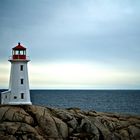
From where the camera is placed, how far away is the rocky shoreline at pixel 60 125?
3259 cm

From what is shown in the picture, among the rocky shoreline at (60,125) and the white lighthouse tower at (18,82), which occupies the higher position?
the white lighthouse tower at (18,82)

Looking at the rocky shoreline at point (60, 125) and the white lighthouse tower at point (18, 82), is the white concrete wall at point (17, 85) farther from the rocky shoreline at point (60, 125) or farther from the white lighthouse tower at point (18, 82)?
the rocky shoreline at point (60, 125)

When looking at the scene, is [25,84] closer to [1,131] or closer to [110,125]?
[1,131]

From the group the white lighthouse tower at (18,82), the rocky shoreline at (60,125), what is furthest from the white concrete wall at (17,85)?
the rocky shoreline at (60,125)

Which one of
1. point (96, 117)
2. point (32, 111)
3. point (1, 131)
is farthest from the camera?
point (96, 117)

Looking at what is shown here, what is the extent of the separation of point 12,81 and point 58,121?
7415 mm

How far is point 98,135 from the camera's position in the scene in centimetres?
3516

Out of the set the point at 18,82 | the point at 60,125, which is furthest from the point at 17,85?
the point at 60,125

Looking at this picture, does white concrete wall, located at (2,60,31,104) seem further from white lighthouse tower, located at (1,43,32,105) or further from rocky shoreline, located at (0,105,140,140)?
rocky shoreline, located at (0,105,140,140)

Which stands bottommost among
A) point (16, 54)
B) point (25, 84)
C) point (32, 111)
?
point (32, 111)

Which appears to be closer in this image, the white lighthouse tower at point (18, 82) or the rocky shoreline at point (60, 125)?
the rocky shoreline at point (60, 125)

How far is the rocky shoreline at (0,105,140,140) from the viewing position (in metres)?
32.6

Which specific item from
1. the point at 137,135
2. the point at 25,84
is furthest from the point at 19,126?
the point at 137,135

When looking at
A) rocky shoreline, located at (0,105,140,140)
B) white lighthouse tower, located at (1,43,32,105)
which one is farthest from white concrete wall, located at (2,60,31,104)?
rocky shoreline, located at (0,105,140,140)
